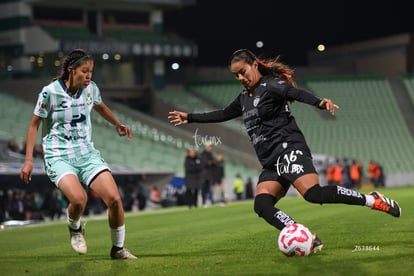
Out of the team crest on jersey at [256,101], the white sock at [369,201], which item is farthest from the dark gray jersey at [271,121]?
the white sock at [369,201]

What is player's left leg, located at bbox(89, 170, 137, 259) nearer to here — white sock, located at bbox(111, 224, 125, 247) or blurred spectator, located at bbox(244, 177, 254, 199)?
white sock, located at bbox(111, 224, 125, 247)

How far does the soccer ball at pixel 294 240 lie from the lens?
9.50m

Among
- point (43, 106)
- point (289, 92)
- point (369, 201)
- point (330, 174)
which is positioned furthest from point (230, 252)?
point (330, 174)

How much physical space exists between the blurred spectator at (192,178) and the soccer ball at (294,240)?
20.1 m

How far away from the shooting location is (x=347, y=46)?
195 feet

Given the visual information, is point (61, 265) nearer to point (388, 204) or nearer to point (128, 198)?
point (388, 204)

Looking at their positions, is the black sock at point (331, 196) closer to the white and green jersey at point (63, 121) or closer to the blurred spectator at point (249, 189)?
the white and green jersey at point (63, 121)

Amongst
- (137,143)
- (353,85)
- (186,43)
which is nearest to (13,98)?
(137,143)

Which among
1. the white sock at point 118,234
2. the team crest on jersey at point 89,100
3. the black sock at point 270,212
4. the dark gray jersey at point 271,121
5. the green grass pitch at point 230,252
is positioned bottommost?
the green grass pitch at point 230,252

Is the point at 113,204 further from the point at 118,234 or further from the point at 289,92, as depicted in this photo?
the point at 289,92

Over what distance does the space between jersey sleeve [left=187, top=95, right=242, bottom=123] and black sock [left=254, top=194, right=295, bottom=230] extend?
3.71ft

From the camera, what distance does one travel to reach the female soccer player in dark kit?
9852mm

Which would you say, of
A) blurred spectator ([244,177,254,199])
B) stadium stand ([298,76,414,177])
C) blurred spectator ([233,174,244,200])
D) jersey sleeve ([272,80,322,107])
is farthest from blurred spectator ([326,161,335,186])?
jersey sleeve ([272,80,322,107])

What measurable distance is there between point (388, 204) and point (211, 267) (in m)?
2.10
